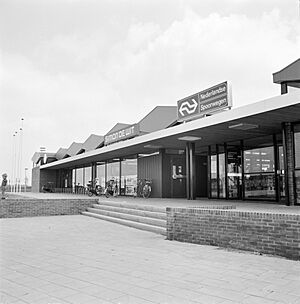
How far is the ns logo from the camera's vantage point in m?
13.4

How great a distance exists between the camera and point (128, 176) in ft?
72.5

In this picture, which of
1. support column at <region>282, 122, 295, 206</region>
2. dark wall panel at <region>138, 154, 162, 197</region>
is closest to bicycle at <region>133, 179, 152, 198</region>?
dark wall panel at <region>138, 154, 162, 197</region>

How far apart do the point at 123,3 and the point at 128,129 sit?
12458mm

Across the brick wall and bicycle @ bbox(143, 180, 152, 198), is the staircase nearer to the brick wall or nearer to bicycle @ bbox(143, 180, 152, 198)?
bicycle @ bbox(143, 180, 152, 198)

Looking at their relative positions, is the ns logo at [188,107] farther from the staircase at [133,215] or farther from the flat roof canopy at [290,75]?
the staircase at [133,215]

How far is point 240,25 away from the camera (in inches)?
353

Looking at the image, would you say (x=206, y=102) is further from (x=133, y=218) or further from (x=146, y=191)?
(x=146, y=191)

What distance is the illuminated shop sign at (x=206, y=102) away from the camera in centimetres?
1186

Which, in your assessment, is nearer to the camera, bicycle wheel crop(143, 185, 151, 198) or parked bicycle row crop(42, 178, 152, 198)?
bicycle wheel crop(143, 185, 151, 198)

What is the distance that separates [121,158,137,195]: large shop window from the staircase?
278 inches

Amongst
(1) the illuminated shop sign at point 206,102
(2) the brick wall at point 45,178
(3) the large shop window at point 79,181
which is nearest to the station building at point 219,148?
(1) the illuminated shop sign at point 206,102

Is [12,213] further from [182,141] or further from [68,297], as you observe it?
[68,297]

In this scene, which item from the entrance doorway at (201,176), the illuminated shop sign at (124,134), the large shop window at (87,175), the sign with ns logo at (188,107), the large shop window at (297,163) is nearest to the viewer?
the large shop window at (297,163)

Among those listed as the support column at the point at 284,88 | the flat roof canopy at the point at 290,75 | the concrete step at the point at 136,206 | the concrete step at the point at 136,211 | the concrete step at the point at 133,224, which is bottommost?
the concrete step at the point at 133,224
